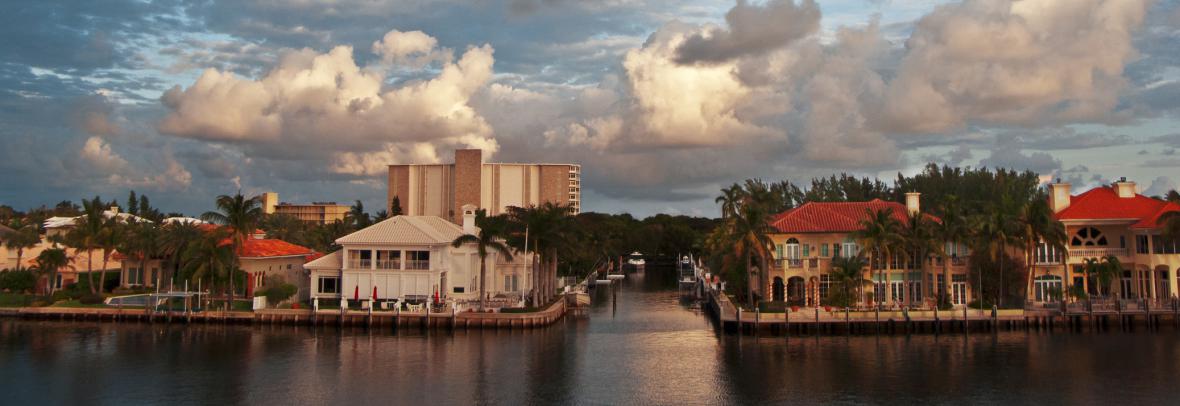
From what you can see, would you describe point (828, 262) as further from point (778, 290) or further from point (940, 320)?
point (940, 320)

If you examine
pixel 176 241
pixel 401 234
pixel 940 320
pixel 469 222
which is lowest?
pixel 940 320

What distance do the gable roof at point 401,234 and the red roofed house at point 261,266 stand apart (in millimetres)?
7342

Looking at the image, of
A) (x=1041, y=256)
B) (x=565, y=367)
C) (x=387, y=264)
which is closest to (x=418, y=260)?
(x=387, y=264)

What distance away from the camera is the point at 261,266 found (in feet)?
209

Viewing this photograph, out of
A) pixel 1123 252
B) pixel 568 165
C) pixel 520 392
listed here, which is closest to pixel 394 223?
pixel 520 392

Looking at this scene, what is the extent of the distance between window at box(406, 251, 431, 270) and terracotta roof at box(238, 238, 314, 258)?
11215mm

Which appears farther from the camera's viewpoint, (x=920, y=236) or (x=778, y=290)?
(x=778, y=290)

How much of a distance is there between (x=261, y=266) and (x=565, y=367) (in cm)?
3270

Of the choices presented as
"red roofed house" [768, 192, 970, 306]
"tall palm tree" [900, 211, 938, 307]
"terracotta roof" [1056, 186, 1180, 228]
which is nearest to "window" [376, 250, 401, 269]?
"red roofed house" [768, 192, 970, 306]

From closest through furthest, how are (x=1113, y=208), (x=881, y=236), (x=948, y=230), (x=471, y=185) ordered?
(x=881, y=236), (x=948, y=230), (x=1113, y=208), (x=471, y=185)

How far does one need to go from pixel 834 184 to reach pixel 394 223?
239 feet

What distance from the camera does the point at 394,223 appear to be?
61.8 meters

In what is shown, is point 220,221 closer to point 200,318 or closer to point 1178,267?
point 200,318

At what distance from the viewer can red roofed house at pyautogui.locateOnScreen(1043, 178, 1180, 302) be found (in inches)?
2165
